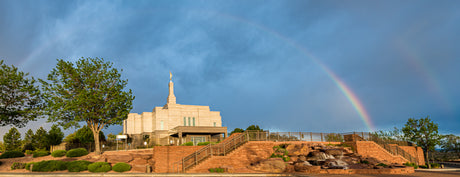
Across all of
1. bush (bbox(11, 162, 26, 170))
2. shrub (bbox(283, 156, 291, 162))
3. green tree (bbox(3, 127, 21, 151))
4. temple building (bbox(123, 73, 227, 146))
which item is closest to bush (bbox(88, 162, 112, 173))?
bush (bbox(11, 162, 26, 170))

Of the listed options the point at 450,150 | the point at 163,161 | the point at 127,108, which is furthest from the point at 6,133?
the point at 450,150

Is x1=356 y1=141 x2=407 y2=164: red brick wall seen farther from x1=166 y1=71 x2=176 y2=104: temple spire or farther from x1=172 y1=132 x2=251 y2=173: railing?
x1=166 y1=71 x2=176 y2=104: temple spire

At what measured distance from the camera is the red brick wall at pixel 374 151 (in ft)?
97.3

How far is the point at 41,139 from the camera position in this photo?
160 ft

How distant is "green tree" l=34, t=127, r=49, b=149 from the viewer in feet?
149

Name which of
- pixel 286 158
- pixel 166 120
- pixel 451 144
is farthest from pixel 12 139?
pixel 451 144

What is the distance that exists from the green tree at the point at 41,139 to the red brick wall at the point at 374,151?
44462mm

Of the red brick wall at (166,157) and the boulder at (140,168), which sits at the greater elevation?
the red brick wall at (166,157)

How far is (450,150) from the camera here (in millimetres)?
57938

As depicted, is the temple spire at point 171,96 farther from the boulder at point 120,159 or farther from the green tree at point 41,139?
the boulder at point 120,159

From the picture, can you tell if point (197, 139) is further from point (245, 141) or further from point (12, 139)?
point (12, 139)

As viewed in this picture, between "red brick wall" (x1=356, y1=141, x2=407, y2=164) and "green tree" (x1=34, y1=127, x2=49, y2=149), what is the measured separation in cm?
4446

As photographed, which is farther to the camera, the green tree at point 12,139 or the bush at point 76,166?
the green tree at point 12,139

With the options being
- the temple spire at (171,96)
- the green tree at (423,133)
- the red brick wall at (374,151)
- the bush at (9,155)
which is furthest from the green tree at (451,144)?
the bush at (9,155)
